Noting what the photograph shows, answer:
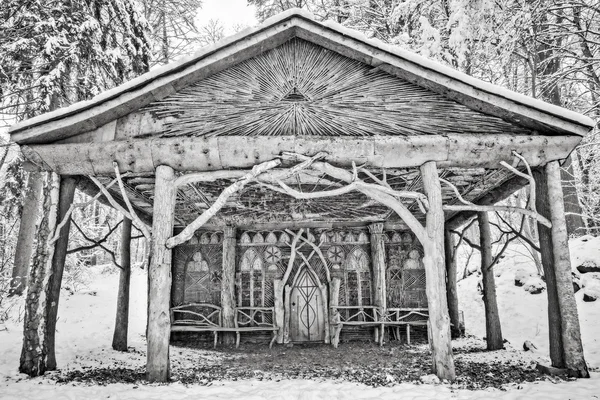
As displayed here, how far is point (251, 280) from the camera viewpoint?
427 inches

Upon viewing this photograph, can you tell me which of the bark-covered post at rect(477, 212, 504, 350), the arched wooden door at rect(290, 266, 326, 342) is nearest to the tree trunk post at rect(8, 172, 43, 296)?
the arched wooden door at rect(290, 266, 326, 342)

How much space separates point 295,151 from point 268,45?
1.65 m

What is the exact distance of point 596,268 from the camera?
10.3 m

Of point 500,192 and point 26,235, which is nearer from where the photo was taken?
point 500,192

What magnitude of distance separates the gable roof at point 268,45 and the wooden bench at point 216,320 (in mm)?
6328

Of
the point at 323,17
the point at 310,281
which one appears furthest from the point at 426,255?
the point at 323,17

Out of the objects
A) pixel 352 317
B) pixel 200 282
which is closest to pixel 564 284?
pixel 352 317

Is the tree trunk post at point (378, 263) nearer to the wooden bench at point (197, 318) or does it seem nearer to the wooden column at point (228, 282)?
the wooden column at point (228, 282)

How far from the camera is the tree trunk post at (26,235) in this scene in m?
11.5

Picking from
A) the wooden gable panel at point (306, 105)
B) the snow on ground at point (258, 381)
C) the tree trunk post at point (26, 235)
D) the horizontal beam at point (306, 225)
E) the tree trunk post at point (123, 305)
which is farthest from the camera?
the tree trunk post at point (26, 235)

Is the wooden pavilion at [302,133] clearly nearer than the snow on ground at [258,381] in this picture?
No

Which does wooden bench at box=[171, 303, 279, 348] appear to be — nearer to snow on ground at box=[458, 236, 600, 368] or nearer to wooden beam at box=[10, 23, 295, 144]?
snow on ground at box=[458, 236, 600, 368]

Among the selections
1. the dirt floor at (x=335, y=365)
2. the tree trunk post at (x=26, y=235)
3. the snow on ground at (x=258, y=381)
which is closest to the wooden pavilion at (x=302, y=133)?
the snow on ground at (x=258, y=381)

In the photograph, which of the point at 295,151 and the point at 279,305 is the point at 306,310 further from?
the point at 295,151
